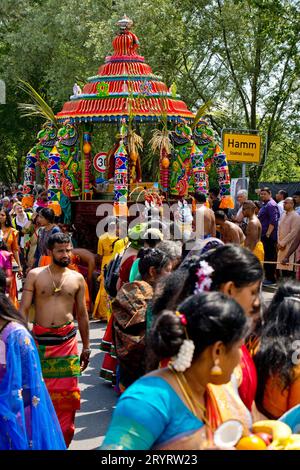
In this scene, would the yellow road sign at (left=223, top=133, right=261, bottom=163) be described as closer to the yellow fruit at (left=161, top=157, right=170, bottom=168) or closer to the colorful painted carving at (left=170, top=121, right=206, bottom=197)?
the colorful painted carving at (left=170, top=121, right=206, bottom=197)

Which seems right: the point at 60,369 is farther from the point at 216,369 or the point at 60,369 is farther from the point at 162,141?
the point at 162,141

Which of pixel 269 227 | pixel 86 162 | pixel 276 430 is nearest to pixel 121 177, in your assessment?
pixel 86 162

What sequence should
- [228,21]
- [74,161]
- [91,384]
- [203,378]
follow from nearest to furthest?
[203,378], [91,384], [74,161], [228,21]

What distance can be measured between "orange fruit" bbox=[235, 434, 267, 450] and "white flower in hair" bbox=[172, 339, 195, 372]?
0.29 meters

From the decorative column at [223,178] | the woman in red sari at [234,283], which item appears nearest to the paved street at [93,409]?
the woman in red sari at [234,283]

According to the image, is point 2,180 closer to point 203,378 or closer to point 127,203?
point 127,203

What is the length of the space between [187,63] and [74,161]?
11.5m

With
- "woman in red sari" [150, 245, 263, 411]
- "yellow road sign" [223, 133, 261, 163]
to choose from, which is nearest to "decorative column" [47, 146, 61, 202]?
"yellow road sign" [223, 133, 261, 163]

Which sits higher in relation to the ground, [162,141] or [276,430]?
[162,141]

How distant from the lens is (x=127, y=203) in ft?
50.7

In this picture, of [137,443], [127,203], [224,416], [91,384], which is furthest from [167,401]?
[127,203]

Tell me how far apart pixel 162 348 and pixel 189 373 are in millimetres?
119

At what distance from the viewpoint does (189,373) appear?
107 inches

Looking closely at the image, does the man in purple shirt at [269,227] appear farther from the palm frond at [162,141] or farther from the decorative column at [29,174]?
the decorative column at [29,174]
